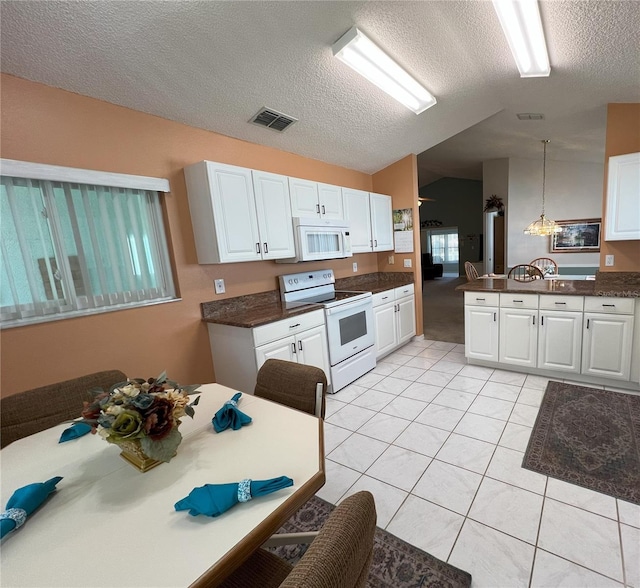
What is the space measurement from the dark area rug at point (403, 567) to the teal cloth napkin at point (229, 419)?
30.3 inches

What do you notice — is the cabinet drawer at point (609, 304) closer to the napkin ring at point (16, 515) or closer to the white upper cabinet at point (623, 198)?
the white upper cabinet at point (623, 198)

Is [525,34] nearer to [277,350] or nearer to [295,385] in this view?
[295,385]

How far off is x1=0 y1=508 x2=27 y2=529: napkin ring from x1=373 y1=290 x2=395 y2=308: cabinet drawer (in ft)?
10.3

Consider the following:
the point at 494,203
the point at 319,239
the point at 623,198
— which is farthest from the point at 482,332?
the point at 494,203

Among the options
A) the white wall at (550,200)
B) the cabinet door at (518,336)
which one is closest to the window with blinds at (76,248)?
the cabinet door at (518,336)

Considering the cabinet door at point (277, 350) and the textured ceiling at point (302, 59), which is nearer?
the textured ceiling at point (302, 59)

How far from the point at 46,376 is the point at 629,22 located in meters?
4.08

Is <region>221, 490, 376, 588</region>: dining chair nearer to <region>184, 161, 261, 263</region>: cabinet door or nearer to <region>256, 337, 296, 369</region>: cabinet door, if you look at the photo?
<region>256, 337, 296, 369</region>: cabinet door

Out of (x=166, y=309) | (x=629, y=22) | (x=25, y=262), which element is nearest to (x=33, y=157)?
(x=25, y=262)

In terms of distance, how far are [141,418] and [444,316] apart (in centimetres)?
558

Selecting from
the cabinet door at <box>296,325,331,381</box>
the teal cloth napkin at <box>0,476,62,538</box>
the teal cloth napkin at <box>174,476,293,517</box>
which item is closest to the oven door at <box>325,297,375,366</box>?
the cabinet door at <box>296,325,331,381</box>

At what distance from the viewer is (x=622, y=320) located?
2662mm

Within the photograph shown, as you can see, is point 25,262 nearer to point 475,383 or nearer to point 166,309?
point 166,309

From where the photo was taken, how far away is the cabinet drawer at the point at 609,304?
8.62ft
